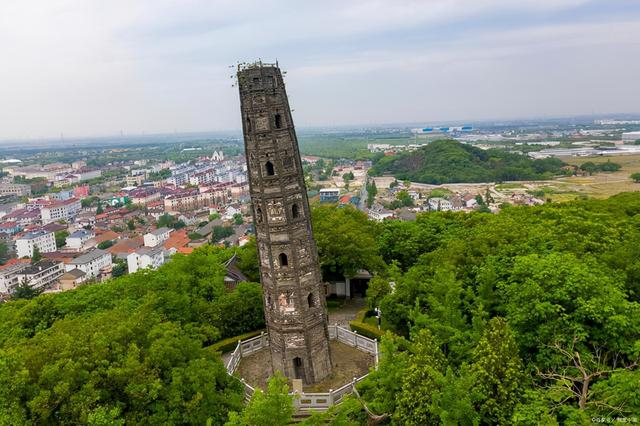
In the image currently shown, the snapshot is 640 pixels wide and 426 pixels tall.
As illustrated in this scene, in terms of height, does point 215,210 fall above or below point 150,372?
below

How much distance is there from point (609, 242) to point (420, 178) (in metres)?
139

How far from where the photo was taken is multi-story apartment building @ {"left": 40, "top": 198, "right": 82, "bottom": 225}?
431ft

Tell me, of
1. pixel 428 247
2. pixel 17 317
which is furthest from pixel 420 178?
pixel 17 317

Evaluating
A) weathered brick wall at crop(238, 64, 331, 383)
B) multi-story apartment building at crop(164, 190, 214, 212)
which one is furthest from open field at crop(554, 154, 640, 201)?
multi-story apartment building at crop(164, 190, 214, 212)

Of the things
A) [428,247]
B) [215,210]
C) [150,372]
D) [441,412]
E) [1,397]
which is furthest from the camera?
[215,210]

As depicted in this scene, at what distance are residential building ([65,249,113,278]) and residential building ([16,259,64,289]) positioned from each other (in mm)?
2067

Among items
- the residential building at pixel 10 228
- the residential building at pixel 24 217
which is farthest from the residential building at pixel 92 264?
the residential building at pixel 24 217

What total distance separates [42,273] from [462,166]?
13925 centimetres

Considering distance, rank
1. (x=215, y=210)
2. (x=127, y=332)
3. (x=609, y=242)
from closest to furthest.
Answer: (x=127, y=332) < (x=609, y=242) < (x=215, y=210)

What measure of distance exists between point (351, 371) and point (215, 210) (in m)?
111

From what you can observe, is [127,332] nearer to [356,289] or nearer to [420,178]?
[356,289]

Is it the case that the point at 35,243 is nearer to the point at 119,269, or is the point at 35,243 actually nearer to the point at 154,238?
the point at 154,238

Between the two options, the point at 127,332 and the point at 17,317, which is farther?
the point at 17,317

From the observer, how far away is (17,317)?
2991cm
